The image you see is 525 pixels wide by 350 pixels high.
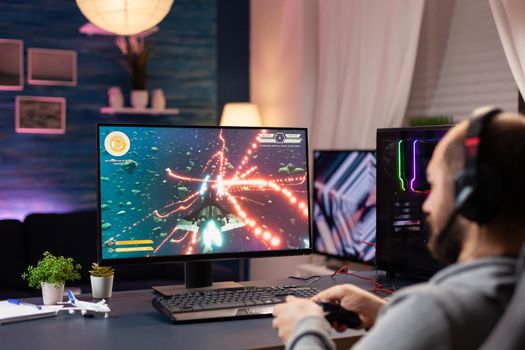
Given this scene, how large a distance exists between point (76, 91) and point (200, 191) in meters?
3.10

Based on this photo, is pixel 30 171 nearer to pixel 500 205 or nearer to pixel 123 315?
pixel 123 315

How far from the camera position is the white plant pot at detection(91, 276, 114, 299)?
90.4 inches

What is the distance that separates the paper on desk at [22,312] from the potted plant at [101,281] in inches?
6.5

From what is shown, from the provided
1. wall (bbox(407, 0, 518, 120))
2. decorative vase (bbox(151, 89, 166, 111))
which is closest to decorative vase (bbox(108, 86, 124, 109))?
decorative vase (bbox(151, 89, 166, 111))

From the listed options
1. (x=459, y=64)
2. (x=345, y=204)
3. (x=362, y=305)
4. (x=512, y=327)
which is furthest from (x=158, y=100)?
(x=512, y=327)

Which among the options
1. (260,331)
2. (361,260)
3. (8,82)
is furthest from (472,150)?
(8,82)

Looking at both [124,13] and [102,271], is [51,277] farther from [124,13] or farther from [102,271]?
[124,13]

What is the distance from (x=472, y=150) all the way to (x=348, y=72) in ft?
11.6

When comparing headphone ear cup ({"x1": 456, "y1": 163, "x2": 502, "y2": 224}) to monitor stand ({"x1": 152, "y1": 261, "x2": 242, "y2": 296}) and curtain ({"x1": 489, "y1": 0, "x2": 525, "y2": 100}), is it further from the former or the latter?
curtain ({"x1": 489, "y1": 0, "x2": 525, "y2": 100})

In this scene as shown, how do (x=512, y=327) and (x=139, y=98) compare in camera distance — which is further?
(x=139, y=98)

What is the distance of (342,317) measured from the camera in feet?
5.46

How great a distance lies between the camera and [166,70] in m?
5.45

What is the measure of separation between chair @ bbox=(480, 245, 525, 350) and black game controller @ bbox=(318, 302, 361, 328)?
601 millimetres

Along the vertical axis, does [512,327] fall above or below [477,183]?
below
